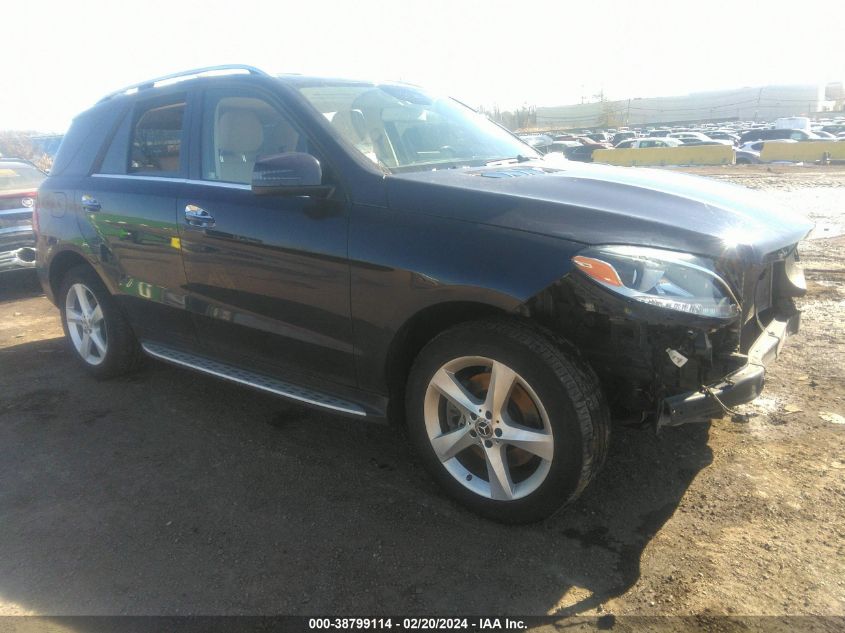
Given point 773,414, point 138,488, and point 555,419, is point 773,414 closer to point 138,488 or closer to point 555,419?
point 555,419

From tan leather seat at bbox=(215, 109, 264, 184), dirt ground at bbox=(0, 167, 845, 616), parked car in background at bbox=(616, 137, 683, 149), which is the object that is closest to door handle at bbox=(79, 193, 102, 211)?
tan leather seat at bbox=(215, 109, 264, 184)

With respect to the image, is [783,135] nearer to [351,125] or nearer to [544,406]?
[351,125]

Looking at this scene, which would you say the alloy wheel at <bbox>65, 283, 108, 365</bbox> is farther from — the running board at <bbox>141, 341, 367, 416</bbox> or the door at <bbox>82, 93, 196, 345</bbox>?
the running board at <bbox>141, 341, 367, 416</bbox>

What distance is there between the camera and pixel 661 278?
236 centimetres

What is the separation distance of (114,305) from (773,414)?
4.03 m

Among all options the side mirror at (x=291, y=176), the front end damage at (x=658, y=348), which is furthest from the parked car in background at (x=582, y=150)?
the front end damage at (x=658, y=348)

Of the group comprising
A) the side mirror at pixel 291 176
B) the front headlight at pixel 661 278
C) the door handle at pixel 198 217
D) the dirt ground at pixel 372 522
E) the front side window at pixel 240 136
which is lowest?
the dirt ground at pixel 372 522

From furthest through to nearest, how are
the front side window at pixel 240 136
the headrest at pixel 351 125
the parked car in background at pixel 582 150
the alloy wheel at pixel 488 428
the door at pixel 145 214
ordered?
the parked car in background at pixel 582 150
the door at pixel 145 214
the front side window at pixel 240 136
the headrest at pixel 351 125
the alloy wheel at pixel 488 428

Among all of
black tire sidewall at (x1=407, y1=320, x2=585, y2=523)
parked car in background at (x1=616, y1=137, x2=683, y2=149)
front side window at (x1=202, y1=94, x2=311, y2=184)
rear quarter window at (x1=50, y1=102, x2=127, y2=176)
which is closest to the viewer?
black tire sidewall at (x1=407, y1=320, x2=585, y2=523)

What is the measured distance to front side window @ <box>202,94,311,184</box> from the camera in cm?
333

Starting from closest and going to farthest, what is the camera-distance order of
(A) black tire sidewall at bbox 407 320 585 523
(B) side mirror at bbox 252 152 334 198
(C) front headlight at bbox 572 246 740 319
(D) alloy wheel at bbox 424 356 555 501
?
(C) front headlight at bbox 572 246 740 319 → (A) black tire sidewall at bbox 407 320 585 523 → (D) alloy wheel at bbox 424 356 555 501 → (B) side mirror at bbox 252 152 334 198

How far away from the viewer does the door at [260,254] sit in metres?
3.02

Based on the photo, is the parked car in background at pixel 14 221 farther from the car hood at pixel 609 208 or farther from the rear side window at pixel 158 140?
the car hood at pixel 609 208

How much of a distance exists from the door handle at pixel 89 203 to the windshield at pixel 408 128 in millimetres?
1746
